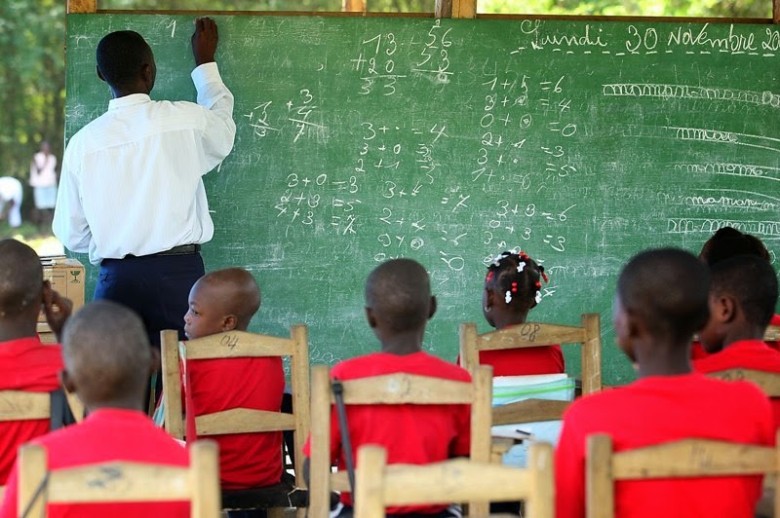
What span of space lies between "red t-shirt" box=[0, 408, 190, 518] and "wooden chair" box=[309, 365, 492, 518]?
1.87 feet

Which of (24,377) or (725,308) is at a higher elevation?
(725,308)

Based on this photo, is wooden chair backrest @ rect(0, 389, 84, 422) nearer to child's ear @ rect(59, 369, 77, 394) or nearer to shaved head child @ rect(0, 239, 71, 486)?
shaved head child @ rect(0, 239, 71, 486)

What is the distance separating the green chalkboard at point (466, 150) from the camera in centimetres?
593

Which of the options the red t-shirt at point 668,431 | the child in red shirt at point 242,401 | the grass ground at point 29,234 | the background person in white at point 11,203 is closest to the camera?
the red t-shirt at point 668,431

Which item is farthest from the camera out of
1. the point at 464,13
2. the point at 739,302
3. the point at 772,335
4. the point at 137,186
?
the point at 464,13

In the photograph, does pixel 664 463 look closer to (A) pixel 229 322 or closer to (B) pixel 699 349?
(B) pixel 699 349

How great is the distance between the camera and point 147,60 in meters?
5.23

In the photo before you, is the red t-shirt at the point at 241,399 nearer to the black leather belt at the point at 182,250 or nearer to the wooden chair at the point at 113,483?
the black leather belt at the point at 182,250

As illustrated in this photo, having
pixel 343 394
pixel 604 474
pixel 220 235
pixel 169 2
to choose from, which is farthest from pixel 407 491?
pixel 169 2

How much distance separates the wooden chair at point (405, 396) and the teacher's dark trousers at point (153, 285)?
7.55 feet

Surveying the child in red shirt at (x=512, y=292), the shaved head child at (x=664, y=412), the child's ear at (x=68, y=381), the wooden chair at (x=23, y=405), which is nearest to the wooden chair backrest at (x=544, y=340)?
the child in red shirt at (x=512, y=292)

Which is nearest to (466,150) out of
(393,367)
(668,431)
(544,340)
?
(544,340)

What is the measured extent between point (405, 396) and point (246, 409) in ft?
3.25

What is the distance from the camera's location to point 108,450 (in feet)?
7.87
